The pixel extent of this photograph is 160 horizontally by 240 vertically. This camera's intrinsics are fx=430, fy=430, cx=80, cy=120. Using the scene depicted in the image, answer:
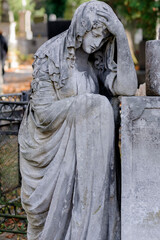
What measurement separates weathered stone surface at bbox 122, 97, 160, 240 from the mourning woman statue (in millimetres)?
155

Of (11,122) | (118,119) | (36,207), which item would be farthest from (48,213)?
(11,122)

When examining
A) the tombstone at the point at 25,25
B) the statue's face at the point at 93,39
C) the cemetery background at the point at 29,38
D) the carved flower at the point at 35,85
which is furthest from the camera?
the tombstone at the point at 25,25

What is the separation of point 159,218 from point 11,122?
319 centimetres

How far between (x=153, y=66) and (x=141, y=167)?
76 cm

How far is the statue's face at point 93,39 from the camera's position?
3.25m

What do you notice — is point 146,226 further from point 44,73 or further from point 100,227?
point 44,73

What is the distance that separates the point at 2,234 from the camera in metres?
5.26

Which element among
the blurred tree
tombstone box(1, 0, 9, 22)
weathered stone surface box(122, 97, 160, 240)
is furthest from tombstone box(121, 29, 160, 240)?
tombstone box(1, 0, 9, 22)

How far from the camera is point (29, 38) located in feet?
107

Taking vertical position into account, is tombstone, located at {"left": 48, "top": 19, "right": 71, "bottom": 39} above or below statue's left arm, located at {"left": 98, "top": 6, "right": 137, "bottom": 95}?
above

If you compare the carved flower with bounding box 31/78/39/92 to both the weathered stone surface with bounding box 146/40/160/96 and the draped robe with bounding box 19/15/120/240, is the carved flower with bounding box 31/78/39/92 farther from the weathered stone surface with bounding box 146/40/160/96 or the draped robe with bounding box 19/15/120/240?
the weathered stone surface with bounding box 146/40/160/96

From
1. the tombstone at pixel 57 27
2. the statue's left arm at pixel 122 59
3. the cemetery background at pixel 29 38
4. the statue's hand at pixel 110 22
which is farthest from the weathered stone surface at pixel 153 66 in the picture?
the tombstone at pixel 57 27

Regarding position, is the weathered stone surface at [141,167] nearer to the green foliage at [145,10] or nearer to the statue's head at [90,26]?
the statue's head at [90,26]

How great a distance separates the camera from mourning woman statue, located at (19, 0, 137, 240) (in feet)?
10.6
